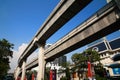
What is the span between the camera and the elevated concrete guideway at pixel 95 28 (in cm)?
1092

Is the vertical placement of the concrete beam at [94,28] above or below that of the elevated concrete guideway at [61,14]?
below

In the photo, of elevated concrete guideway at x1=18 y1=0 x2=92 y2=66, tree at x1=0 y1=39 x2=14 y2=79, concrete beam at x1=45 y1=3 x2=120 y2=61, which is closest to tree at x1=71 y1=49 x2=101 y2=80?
tree at x1=0 y1=39 x2=14 y2=79

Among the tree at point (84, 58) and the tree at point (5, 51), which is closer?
the tree at point (5, 51)

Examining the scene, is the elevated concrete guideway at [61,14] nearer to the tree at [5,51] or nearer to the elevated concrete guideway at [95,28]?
the elevated concrete guideway at [95,28]

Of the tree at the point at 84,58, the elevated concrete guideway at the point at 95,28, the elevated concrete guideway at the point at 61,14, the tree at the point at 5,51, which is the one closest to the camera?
the elevated concrete guideway at the point at 95,28

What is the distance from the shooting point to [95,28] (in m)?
13.0

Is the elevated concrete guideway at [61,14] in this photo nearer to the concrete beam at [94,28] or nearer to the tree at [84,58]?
the concrete beam at [94,28]

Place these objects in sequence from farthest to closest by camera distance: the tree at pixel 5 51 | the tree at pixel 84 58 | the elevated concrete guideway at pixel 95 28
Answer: the tree at pixel 84 58
the tree at pixel 5 51
the elevated concrete guideway at pixel 95 28

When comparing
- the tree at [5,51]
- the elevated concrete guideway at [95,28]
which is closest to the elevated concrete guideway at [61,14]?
the elevated concrete guideway at [95,28]

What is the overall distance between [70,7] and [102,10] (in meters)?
3.85

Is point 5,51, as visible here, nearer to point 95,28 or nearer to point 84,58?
point 84,58

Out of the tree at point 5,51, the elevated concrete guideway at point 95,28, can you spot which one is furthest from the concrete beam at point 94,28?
the tree at point 5,51

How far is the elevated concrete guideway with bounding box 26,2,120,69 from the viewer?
10.9 m

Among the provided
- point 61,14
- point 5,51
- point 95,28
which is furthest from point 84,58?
point 95,28
